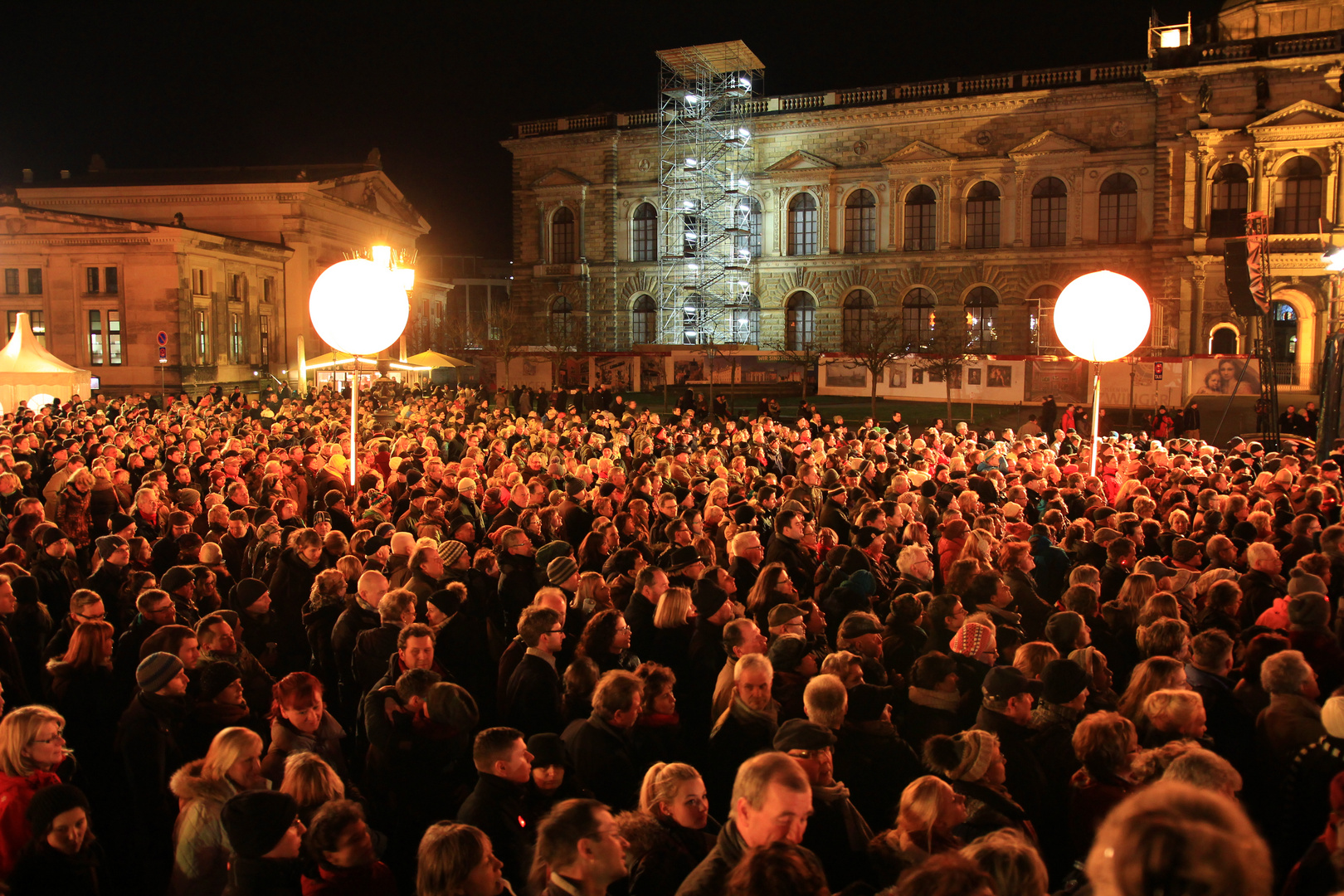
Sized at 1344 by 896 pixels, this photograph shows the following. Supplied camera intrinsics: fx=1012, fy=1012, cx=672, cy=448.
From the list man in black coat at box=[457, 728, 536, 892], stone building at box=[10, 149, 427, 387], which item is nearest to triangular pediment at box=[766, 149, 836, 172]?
stone building at box=[10, 149, 427, 387]

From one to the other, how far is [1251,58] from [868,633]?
133ft

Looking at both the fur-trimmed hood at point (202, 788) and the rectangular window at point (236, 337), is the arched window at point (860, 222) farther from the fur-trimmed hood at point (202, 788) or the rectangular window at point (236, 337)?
the fur-trimmed hood at point (202, 788)

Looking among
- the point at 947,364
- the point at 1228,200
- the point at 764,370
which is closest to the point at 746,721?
the point at 947,364

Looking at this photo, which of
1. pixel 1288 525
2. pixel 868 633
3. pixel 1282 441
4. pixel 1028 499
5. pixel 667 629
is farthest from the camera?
pixel 1282 441

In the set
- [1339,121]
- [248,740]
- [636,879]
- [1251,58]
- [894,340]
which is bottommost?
[636,879]

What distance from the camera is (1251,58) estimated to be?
1464 inches

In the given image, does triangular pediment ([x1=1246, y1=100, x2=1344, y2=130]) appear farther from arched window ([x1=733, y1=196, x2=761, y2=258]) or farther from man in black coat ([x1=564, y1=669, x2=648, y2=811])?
man in black coat ([x1=564, y1=669, x2=648, y2=811])

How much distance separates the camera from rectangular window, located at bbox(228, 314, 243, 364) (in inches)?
1809

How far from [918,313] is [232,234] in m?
34.9

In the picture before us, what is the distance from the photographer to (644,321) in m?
51.8

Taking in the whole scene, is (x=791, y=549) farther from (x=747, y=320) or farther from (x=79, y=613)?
(x=747, y=320)

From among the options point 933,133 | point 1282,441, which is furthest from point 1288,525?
point 933,133

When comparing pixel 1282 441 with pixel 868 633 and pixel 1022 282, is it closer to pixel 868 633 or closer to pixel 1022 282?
pixel 868 633

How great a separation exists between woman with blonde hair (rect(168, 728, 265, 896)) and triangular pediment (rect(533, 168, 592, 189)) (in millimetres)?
49388
